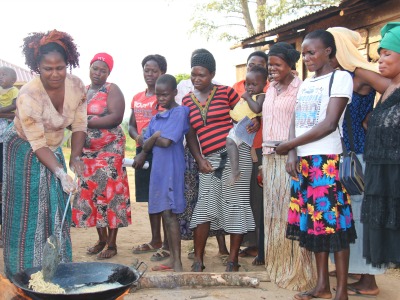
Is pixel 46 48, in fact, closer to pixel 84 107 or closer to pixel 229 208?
pixel 84 107

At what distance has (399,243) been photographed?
2.99m

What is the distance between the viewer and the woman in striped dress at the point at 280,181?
3.83m

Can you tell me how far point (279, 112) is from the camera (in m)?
3.84

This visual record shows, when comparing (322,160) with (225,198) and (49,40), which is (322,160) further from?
(49,40)

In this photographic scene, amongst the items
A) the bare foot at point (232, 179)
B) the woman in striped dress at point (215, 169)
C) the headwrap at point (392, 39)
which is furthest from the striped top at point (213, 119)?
the headwrap at point (392, 39)

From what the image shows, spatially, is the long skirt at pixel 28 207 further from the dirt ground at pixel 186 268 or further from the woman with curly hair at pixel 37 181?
the dirt ground at pixel 186 268

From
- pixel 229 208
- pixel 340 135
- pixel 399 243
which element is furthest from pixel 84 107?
pixel 399 243

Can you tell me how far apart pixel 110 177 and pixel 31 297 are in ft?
8.04

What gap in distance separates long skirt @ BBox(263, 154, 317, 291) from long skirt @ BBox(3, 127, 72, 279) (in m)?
1.60

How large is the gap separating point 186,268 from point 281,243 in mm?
1064

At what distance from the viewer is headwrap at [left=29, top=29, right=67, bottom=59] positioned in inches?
129

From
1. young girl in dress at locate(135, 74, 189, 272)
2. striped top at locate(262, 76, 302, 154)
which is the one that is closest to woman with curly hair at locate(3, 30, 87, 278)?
young girl in dress at locate(135, 74, 189, 272)

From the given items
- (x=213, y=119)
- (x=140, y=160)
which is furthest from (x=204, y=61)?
(x=140, y=160)

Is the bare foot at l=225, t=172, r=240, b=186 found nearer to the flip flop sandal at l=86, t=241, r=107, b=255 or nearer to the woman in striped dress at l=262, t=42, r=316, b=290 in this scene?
the woman in striped dress at l=262, t=42, r=316, b=290
